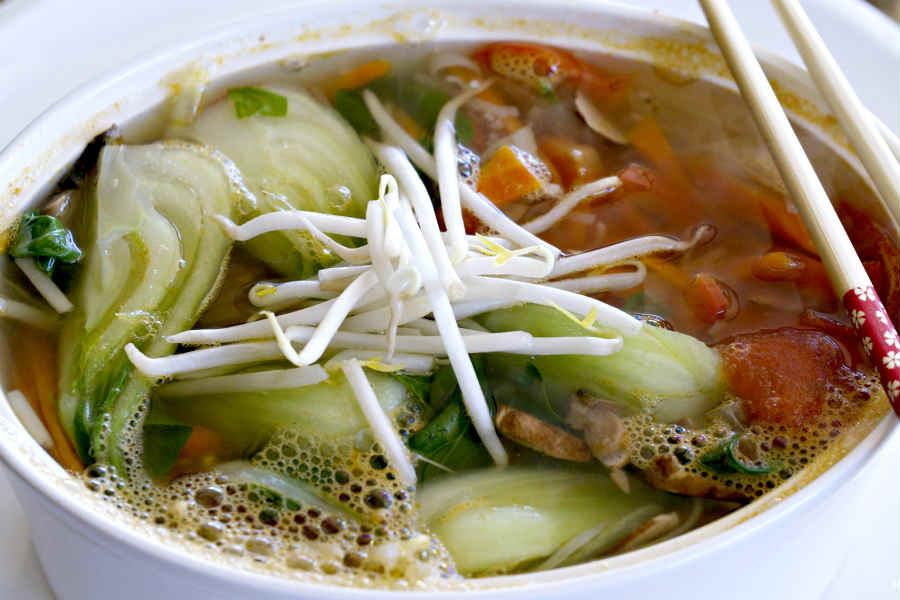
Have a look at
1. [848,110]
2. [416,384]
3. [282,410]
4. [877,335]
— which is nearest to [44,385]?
[282,410]

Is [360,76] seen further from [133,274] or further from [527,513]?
[527,513]

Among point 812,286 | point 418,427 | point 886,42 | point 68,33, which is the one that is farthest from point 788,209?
point 68,33

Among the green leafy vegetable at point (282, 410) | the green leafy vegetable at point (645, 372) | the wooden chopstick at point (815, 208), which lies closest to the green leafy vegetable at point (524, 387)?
the green leafy vegetable at point (645, 372)

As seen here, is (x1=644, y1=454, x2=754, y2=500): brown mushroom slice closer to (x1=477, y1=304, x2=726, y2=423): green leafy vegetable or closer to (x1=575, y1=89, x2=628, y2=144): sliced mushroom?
(x1=477, y1=304, x2=726, y2=423): green leafy vegetable

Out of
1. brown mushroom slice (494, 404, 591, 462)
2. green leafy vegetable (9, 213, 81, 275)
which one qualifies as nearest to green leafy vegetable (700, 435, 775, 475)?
brown mushroom slice (494, 404, 591, 462)

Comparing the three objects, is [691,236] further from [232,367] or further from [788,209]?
[232,367]

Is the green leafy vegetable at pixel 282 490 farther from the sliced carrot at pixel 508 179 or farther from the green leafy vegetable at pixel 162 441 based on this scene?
the sliced carrot at pixel 508 179
